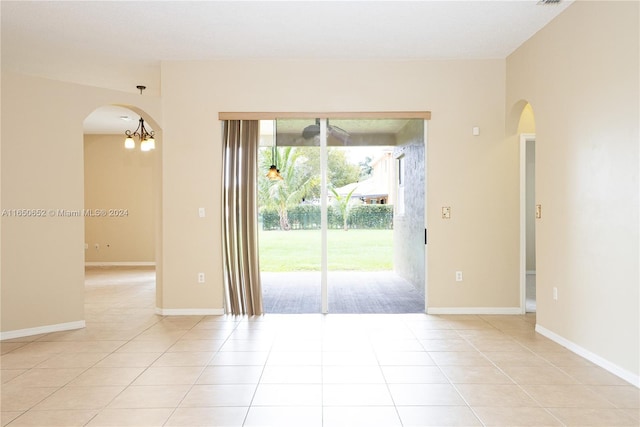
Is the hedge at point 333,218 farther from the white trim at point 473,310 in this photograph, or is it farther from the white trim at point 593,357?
the white trim at point 593,357

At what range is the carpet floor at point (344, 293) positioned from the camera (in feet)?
17.8

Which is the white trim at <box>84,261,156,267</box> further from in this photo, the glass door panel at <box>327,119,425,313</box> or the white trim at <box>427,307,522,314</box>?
the white trim at <box>427,307,522,314</box>

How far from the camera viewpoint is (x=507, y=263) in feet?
17.4

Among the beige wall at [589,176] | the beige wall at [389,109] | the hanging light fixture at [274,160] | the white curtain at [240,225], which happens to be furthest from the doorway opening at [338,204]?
the beige wall at [589,176]

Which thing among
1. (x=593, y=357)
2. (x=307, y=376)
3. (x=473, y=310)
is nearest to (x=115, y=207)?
(x=473, y=310)

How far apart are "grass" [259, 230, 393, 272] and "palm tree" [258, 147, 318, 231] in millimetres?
195

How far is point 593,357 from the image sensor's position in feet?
11.8

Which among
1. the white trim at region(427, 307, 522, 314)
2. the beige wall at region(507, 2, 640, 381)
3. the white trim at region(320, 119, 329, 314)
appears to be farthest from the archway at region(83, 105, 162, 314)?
the beige wall at region(507, 2, 640, 381)

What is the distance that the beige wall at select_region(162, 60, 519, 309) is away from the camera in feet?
17.3

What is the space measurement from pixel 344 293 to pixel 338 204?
117cm

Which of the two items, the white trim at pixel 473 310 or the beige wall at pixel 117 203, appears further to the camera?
the beige wall at pixel 117 203

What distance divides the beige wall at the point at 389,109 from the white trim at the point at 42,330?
3.08ft

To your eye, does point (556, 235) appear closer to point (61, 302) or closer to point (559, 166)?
point (559, 166)

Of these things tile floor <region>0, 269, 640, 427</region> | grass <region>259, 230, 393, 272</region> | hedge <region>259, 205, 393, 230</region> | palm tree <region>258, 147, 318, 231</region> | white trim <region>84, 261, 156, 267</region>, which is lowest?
tile floor <region>0, 269, 640, 427</region>
